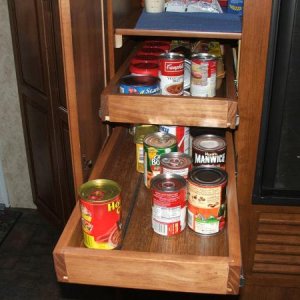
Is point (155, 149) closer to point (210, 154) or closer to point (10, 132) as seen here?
point (210, 154)

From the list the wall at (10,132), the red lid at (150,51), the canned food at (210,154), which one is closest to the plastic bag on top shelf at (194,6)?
the red lid at (150,51)

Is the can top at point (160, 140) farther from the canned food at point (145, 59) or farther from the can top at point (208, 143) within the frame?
the canned food at point (145, 59)

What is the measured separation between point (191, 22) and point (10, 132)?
4.45 feet

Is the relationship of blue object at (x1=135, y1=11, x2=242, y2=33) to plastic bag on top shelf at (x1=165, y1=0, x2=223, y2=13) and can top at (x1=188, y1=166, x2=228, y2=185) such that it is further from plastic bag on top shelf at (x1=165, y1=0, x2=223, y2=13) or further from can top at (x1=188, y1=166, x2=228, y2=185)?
can top at (x1=188, y1=166, x2=228, y2=185)

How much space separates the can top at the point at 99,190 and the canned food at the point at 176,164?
0.49 feet

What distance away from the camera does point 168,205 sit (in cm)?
110

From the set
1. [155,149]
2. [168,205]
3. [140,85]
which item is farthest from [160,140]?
[168,205]

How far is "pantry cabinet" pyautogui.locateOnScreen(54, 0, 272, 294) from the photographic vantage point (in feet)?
3.29

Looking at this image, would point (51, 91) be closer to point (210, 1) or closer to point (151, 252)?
point (210, 1)

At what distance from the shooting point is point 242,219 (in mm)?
1523

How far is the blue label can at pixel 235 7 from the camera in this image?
1538mm

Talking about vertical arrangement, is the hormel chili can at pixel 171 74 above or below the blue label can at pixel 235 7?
below

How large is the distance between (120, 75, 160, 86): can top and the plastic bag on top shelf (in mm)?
357

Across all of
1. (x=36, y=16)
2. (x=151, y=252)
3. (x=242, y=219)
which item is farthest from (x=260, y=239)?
(x=36, y=16)
